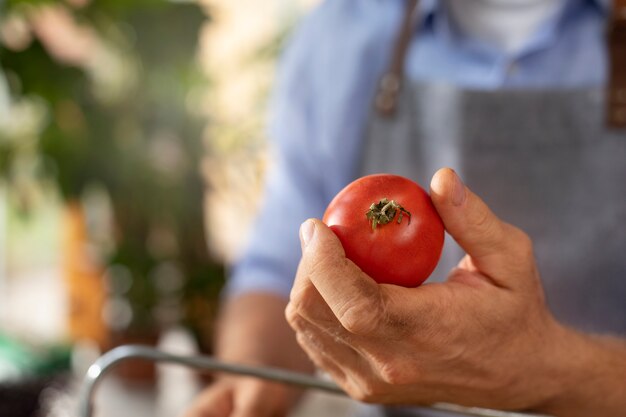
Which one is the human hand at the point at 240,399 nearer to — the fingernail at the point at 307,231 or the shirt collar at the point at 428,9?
the fingernail at the point at 307,231

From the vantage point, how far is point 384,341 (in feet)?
2.07

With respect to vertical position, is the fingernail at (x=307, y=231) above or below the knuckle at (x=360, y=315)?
above

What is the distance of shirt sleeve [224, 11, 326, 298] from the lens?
1.23 m

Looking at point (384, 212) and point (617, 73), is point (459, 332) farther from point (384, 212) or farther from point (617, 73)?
point (617, 73)

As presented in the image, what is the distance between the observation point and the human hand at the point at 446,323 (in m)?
0.58

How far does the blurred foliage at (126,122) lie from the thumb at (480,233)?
49.4 inches

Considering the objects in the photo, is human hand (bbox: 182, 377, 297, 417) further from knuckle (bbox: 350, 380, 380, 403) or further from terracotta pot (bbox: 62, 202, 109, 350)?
terracotta pot (bbox: 62, 202, 109, 350)

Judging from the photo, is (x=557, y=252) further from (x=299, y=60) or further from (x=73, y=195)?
(x=73, y=195)

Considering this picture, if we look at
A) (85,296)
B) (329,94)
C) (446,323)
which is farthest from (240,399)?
(85,296)

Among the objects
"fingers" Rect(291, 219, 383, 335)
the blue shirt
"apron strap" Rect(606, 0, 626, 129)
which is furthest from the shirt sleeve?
"fingers" Rect(291, 219, 383, 335)

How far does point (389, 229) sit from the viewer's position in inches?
24.3

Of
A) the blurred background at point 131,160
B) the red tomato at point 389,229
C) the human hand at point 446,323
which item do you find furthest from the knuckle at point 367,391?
the blurred background at point 131,160

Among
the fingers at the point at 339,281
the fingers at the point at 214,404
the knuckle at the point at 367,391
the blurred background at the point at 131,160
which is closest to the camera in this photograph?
the fingers at the point at 339,281

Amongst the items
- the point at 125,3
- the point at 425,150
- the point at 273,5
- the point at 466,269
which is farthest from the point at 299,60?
the point at 273,5
